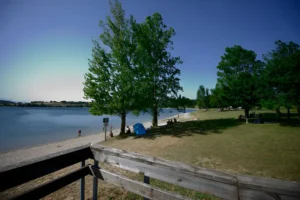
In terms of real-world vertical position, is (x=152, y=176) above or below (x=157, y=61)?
below

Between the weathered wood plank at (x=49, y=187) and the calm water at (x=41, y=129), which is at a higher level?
the weathered wood plank at (x=49, y=187)

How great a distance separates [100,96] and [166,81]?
35.8 feet

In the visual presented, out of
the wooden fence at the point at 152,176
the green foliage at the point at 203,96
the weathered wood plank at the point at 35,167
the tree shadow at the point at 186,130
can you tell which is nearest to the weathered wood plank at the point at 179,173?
the wooden fence at the point at 152,176

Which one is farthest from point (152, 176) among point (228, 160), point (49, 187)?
point (228, 160)

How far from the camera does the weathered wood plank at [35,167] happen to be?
1825 mm

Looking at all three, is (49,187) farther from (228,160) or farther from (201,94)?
(201,94)

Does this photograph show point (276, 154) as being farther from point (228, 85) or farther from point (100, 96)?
point (100, 96)

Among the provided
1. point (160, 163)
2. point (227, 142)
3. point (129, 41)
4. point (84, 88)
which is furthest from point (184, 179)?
point (129, 41)

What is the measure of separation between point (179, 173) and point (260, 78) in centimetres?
2335

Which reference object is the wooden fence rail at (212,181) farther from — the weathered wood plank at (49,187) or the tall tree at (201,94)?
the tall tree at (201,94)

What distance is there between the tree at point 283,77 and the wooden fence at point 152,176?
20.8 metres

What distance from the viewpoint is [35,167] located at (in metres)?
2.09

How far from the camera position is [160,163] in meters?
2.16

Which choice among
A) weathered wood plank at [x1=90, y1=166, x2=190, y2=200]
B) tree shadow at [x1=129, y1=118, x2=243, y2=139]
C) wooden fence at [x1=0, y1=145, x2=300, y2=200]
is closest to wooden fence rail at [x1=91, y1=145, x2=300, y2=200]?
wooden fence at [x1=0, y1=145, x2=300, y2=200]
